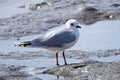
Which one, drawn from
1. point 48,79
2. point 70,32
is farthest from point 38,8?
point 48,79

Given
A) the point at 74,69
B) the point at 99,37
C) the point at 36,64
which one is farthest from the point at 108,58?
the point at 99,37

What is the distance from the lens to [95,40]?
11.8 meters

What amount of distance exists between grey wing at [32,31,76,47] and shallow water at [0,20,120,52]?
0.94 metres

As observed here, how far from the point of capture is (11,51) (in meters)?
11.4

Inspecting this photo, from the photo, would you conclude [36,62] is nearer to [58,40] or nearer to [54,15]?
[58,40]

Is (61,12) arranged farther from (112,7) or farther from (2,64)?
(2,64)

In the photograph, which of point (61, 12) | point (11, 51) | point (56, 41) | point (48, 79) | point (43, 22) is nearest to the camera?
point (48, 79)

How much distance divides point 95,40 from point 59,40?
1752 millimetres

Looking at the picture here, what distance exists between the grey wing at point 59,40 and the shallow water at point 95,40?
94cm

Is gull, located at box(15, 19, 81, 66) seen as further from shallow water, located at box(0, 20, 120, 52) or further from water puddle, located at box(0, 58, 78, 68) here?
shallow water, located at box(0, 20, 120, 52)

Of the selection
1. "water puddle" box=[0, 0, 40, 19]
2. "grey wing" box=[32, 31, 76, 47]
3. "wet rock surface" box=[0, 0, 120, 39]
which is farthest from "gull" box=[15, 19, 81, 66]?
"water puddle" box=[0, 0, 40, 19]

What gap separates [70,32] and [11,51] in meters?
1.65

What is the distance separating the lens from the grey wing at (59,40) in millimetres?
10109

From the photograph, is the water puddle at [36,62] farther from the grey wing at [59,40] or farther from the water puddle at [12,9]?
the water puddle at [12,9]
